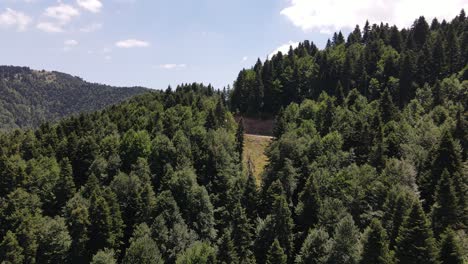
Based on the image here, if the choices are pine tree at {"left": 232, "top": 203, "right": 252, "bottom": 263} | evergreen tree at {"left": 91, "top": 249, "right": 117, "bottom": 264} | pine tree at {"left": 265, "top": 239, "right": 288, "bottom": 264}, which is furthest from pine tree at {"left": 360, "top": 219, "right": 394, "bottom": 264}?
evergreen tree at {"left": 91, "top": 249, "right": 117, "bottom": 264}

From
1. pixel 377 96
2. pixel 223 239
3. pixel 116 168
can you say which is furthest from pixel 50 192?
pixel 377 96

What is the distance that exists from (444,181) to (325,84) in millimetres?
93752

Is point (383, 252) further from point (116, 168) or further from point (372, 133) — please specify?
point (116, 168)

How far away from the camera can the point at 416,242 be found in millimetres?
48469

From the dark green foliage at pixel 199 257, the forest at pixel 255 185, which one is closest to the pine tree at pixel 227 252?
the forest at pixel 255 185

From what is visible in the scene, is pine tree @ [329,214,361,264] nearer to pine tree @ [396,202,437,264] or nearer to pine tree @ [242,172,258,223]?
pine tree @ [396,202,437,264]

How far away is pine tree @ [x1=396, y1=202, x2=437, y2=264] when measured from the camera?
4784 centimetres

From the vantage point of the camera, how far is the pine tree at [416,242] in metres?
47.8

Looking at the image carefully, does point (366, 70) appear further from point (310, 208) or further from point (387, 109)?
point (310, 208)

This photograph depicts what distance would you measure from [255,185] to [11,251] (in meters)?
45.1

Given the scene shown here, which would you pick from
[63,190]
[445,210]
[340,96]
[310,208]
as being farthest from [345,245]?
[340,96]

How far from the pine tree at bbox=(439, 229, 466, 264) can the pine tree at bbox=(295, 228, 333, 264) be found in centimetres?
1587

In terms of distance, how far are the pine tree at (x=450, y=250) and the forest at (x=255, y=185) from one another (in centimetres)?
13

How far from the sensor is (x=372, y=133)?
293 ft
